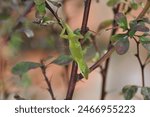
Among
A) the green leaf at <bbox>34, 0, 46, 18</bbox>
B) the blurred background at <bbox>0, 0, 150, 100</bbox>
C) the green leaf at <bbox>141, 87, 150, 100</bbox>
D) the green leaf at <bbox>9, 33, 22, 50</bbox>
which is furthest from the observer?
the blurred background at <bbox>0, 0, 150, 100</bbox>

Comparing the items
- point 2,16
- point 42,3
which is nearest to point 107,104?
point 42,3

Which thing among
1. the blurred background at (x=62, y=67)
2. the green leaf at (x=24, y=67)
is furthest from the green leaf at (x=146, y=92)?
the blurred background at (x=62, y=67)

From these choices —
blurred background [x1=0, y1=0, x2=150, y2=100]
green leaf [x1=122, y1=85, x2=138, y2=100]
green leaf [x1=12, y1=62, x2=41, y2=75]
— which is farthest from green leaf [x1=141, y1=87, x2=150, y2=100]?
blurred background [x1=0, y1=0, x2=150, y2=100]

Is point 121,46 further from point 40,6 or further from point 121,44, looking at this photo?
point 40,6

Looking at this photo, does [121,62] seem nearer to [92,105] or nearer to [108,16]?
[108,16]

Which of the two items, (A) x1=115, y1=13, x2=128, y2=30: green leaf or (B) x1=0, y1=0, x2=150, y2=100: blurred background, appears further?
(B) x1=0, y1=0, x2=150, y2=100: blurred background

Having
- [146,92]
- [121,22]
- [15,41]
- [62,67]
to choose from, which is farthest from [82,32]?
[62,67]

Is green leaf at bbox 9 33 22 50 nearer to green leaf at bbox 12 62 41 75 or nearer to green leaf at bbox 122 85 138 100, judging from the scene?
green leaf at bbox 12 62 41 75

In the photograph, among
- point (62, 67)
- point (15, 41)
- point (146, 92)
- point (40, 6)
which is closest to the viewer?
point (40, 6)

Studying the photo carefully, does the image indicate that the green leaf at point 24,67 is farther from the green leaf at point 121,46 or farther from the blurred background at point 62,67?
the blurred background at point 62,67

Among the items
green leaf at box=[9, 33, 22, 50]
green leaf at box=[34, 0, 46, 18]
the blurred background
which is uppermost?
the blurred background

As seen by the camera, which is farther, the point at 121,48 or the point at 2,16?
the point at 2,16
